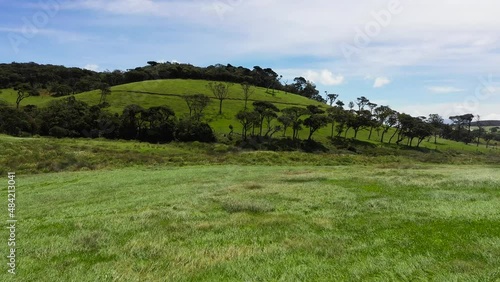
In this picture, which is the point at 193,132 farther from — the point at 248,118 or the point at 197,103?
the point at 197,103

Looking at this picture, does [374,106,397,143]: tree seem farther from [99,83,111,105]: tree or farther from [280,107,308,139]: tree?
[99,83,111,105]: tree

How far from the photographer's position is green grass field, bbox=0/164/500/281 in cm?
1263

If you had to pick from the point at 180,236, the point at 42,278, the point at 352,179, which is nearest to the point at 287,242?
the point at 180,236

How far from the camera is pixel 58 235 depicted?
18344 millimetres

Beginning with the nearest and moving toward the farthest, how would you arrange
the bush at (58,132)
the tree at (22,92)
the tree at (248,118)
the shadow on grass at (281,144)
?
the bush at (58,132), the shadow on grass at (281,144), the tree at (248,118), the tree at (22,92)

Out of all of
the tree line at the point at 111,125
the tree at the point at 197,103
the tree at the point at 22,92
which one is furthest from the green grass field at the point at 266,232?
the tree at the point at 22,92

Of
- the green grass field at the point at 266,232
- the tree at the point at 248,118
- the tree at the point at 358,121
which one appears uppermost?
the tree at the point at 358,121

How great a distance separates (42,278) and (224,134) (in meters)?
129

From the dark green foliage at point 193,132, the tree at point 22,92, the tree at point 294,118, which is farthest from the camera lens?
the tree at point 22,92

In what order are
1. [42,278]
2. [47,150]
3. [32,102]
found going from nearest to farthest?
1. [42,278]
2. [47,150]
3. [32,102]

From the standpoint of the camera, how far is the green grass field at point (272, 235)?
41.4ft

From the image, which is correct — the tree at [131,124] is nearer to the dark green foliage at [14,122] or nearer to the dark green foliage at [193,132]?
the dark green foliage at [193,132]

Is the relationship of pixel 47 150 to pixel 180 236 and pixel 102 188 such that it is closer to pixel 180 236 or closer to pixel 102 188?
pixel 102 188

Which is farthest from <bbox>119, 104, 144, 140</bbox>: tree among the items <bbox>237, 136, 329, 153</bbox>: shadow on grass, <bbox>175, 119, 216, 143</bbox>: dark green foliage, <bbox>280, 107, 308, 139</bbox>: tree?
<bbox>280, 107, 308, 139</bbox>: tree
